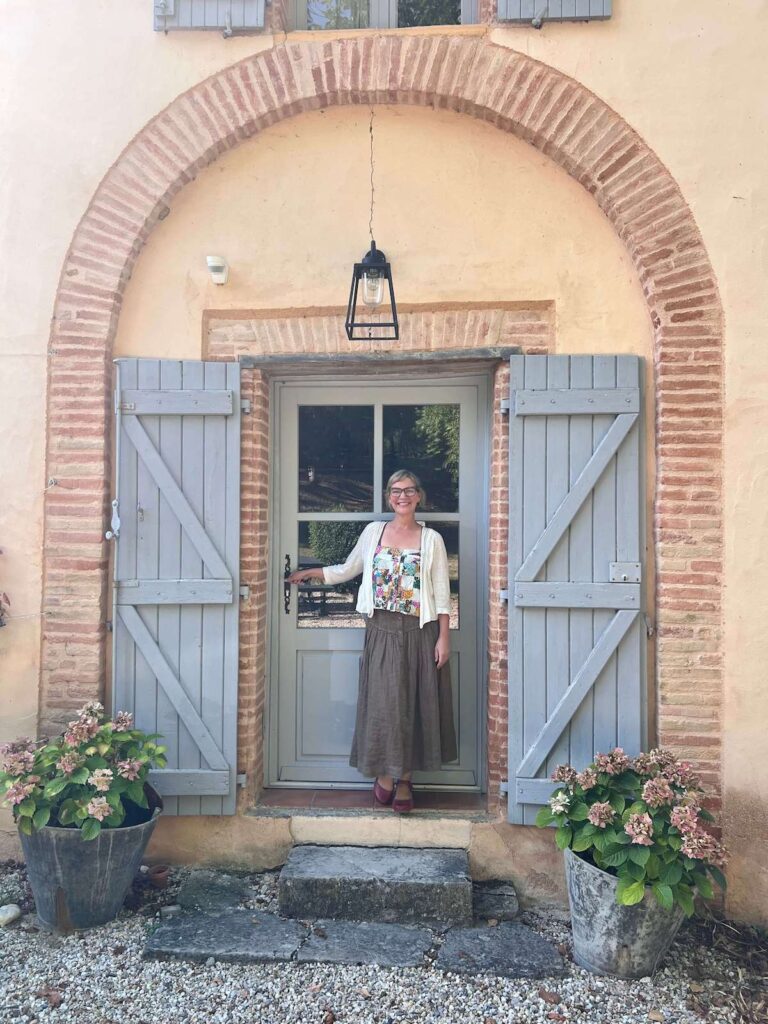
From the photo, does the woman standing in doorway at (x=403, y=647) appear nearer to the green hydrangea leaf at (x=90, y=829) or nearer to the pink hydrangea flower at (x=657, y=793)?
the pink hydrangea flower at (x=657, y=793)

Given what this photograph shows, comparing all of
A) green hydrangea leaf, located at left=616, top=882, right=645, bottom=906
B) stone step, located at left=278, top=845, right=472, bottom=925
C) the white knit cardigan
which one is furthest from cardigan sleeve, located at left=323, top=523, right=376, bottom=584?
green hydrangea leaf, located at left=616, top=882, right=645, bottom=906

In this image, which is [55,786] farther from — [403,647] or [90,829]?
[403,647]

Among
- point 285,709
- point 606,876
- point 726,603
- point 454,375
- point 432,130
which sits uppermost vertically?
point 432,130

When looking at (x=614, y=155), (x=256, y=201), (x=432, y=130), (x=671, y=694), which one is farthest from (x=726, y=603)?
(x=256, y=201)

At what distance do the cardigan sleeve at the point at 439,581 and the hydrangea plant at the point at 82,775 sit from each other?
1.51m

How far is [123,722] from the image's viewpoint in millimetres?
3488

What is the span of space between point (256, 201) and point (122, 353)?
42.0 inches

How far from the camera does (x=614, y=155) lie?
3.60 meters

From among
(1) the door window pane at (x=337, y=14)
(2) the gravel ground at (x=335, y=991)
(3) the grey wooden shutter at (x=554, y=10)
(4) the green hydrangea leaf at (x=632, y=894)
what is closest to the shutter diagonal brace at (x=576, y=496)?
(4) the green hydrangea leaf at (x=632, y=894)

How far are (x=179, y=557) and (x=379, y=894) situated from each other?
1.88 meters

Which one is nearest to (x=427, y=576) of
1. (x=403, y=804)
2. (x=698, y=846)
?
(x=403, y=804)

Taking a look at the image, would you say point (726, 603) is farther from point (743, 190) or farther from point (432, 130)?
point (432, 130)

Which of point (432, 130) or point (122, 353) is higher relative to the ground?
point (432, 130)

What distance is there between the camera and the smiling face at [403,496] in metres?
3.77
